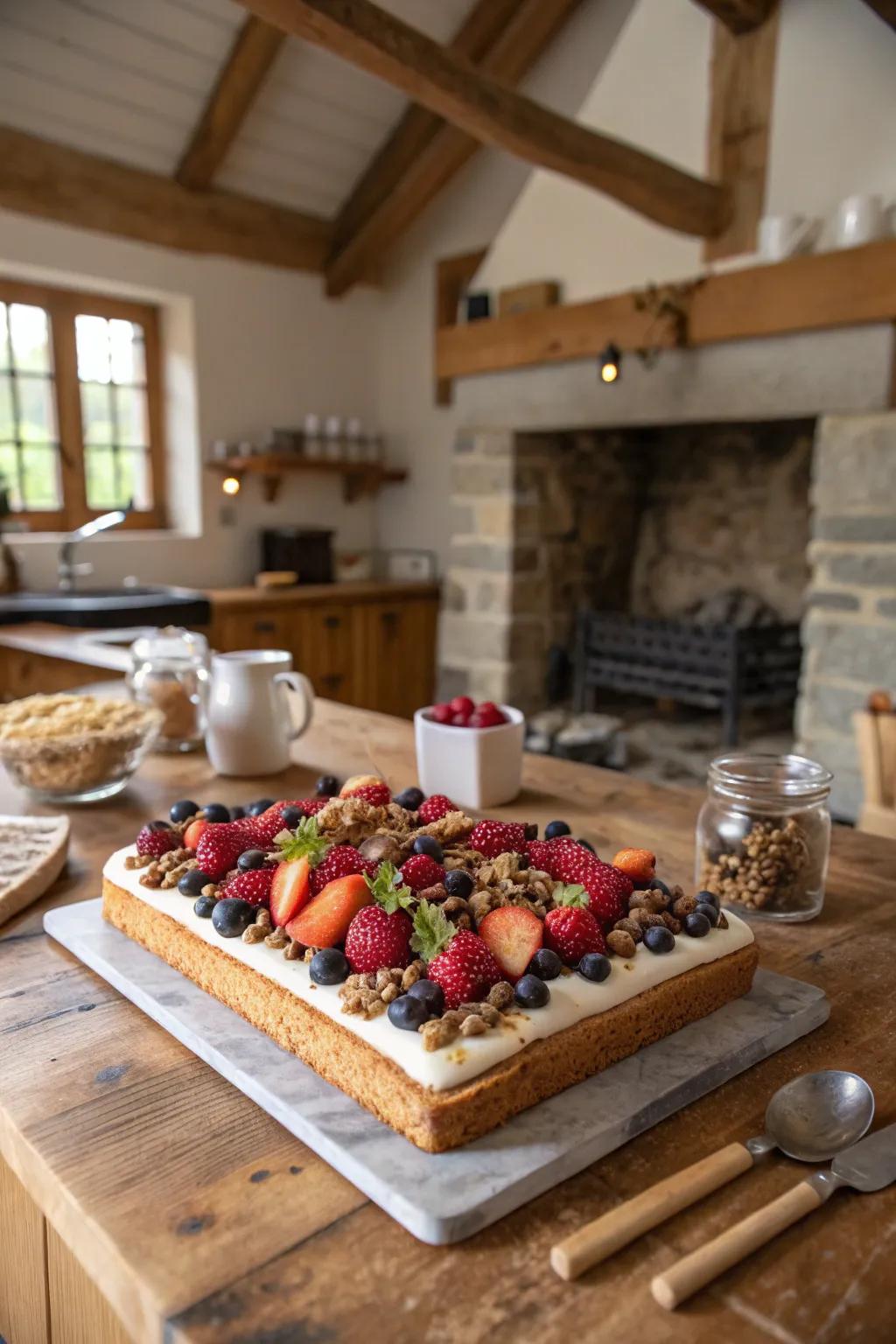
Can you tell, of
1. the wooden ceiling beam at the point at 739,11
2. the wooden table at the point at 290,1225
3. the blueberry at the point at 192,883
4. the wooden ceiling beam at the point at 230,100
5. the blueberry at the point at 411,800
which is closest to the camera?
the wooden table at the point at 290,1225

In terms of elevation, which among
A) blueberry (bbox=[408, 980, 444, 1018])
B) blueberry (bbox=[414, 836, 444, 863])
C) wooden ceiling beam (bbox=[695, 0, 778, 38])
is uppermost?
wooden ceiling beam (bbox=[695, 0, 778, 38])

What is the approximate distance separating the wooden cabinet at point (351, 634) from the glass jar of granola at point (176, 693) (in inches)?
86.7

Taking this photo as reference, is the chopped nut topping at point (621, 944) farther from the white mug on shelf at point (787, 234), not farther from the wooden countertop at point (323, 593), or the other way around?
the wooden countertop at point (323, 593)

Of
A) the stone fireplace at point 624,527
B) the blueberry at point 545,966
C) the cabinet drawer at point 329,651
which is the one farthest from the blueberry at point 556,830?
the cabinet drawer at point 329,651

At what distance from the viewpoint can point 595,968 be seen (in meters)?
0.70

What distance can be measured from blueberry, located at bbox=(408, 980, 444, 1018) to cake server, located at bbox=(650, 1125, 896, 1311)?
211mm

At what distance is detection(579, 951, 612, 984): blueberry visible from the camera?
694mm

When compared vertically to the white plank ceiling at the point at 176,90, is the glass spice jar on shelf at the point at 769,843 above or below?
below

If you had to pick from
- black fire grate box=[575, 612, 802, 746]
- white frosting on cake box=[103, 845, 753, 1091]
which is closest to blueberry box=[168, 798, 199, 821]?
white frosting on cake box=[103, 845, 753, 1091]

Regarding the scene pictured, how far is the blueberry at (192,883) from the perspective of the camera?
82cm

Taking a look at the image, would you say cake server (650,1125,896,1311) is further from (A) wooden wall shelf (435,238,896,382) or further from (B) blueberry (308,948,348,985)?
(A) wooden wall shelf (435,238,896,382)

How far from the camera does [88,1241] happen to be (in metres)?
0.54

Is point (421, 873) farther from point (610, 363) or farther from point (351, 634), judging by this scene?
point (351, 634)

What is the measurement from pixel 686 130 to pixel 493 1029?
3.33 meters
